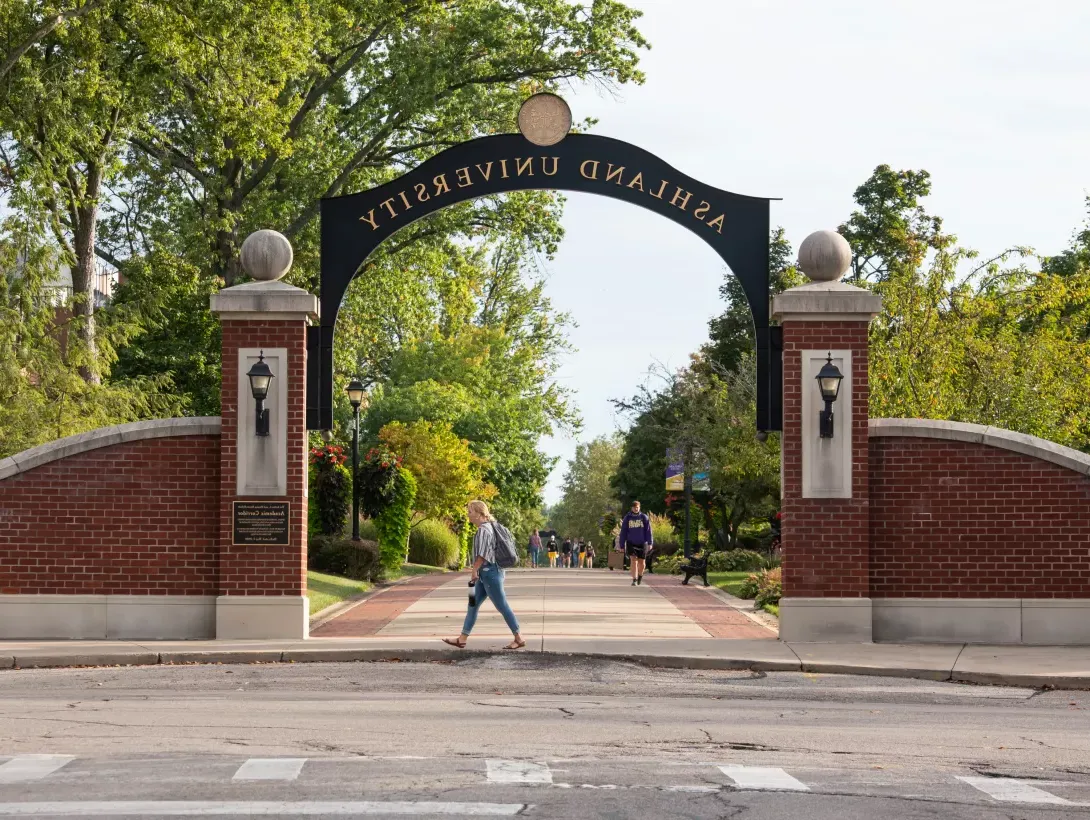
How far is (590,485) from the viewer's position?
110438 mm

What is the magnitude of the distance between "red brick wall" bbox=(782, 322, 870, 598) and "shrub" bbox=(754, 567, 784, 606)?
4772 millimetres

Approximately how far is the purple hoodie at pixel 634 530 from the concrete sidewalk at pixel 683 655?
1153 cm

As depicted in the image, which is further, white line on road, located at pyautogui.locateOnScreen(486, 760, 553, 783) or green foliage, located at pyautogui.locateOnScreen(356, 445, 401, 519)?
green foliage, located at pyautogui.locateOnScreen(356, 445, 401, 519)

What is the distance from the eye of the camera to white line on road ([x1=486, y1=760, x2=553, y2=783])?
8.00 metres

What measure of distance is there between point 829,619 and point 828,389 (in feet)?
8.17

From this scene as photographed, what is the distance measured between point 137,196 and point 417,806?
111ft

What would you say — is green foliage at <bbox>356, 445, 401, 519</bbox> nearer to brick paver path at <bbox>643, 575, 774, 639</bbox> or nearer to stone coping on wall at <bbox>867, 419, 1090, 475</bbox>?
brick paver path at <bbox>643, 575, 774, 639</bbox>

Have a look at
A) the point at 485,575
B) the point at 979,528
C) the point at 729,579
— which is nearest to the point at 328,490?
the point at 729,579

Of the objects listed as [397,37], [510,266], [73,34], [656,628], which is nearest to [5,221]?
[73,34]

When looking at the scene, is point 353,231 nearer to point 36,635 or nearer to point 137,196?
point 36,635

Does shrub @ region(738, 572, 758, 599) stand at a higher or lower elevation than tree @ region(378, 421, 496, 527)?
lower

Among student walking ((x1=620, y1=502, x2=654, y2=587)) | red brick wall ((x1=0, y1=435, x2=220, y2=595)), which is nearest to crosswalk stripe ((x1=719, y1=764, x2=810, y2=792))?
red brick wall ((x1=0, y1=435, x2=220, y2=595))

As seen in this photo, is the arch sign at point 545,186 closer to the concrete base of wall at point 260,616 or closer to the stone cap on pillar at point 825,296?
the stone cap on pillar at point 825,296

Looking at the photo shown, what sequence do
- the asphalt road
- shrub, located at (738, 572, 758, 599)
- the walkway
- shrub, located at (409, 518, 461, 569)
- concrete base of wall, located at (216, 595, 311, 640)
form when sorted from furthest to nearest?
shrub, located at (409, 518, 461, 569) < shrub, located at (738, 572, 758, 599) < the walkway < concrete base of wall, located at (216, 595, 311, 640) < the asphalt road
